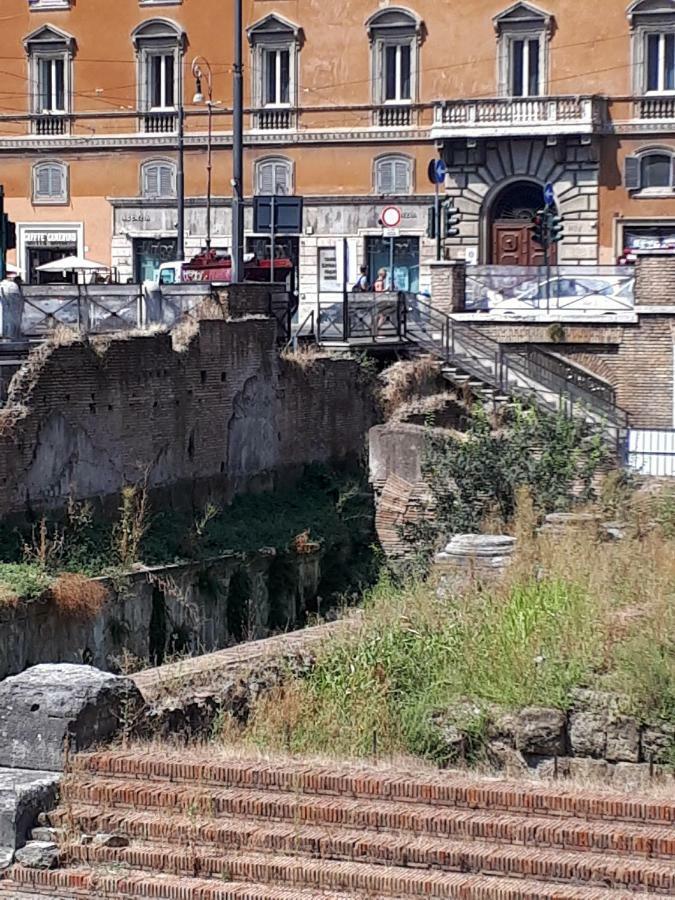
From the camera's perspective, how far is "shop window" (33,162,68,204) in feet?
168

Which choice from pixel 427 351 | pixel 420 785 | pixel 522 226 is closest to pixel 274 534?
pixel 427 351

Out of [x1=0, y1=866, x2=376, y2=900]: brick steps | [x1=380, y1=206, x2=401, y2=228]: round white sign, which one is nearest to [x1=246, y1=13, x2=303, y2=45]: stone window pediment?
[x1=380, y1=206, x2=401, y2=228]: round white sign

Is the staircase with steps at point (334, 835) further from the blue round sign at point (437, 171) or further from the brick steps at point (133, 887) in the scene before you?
the blue round sign at point (437, 171)

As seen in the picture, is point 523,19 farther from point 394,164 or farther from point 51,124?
point 51,124

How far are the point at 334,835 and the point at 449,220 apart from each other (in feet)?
109

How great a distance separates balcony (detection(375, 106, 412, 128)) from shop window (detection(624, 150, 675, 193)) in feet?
18.4

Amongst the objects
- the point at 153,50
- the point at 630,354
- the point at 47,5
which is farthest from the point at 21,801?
the point at 47,5

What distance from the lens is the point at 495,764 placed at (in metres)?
10.7

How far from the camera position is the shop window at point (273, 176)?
49.1 metres

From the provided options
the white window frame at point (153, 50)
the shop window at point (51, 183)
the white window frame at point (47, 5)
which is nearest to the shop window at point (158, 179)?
the white window frame at point (153, 50)

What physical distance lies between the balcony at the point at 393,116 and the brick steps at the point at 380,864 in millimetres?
39557

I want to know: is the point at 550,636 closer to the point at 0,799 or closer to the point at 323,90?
the point at 0,799

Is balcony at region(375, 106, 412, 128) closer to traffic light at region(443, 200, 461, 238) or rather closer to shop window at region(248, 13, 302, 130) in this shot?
shop window at region(248, 13, 302, 130)

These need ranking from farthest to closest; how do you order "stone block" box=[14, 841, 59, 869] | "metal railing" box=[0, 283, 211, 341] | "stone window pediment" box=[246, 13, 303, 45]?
"stone window pediment" box=[246, 13, 303, 45] < "metal railing" box=[0, 283, 211, 341] < "stone block" box=[14, 841, 59, 869]
